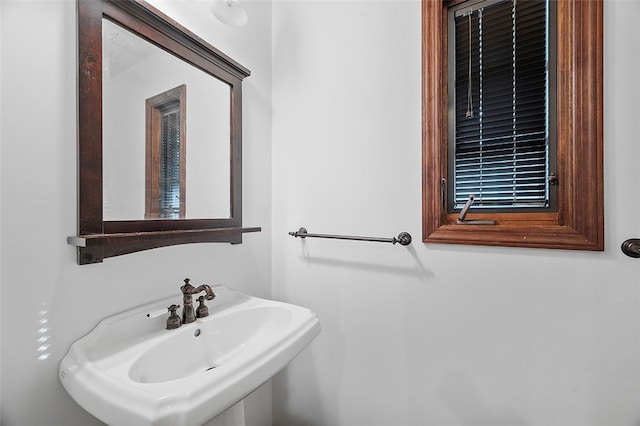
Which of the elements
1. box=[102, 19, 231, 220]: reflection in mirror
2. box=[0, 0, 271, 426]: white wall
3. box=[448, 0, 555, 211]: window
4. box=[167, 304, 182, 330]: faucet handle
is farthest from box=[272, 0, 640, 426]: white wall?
box=[0, 0, 271, 426]: white wall

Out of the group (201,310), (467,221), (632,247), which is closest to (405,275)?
(467,221)

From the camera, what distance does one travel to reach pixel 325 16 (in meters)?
1.27

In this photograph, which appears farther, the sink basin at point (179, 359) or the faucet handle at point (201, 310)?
the faucet handle at point (201, 310)

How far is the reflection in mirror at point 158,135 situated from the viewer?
0.80 metres

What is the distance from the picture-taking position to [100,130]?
0.76 m

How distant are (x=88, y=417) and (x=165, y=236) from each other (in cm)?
52

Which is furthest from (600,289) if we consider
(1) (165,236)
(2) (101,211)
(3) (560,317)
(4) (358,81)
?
(2) (101,211)

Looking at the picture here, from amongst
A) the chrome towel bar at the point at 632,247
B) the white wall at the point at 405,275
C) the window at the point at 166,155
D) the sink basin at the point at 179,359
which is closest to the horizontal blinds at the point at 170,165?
the window at the point at 166,155

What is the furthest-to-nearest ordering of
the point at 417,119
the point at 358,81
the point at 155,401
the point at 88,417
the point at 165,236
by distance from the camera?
the point at 358,81, the point at 417,119, the point at 165,236, the point at 88,417, the point at 155,401

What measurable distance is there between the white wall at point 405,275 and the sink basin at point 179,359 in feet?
1.22

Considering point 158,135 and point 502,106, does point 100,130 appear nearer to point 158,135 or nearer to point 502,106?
point 158,135

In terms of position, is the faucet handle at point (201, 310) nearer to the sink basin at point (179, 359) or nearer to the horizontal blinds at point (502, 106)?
the sink basin at point (179, 359)

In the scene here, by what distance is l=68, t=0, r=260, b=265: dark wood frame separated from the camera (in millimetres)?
729

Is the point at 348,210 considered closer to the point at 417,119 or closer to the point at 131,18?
the point at 417,119
